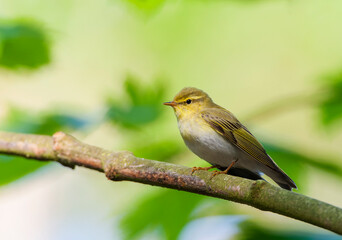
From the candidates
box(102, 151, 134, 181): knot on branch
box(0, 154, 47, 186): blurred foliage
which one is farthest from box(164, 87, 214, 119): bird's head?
box(0, 154, 47, 186): blurred foliage

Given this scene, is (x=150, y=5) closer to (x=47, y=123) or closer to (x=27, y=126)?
(x=47, y=123)

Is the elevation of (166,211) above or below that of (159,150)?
below

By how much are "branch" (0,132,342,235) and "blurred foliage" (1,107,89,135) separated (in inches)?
3.2

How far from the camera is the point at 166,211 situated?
9.01 feet

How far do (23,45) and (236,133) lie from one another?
163 centimetres

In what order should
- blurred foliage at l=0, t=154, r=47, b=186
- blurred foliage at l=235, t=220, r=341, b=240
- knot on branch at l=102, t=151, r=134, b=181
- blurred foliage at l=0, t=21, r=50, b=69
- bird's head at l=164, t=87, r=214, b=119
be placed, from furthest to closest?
1. bird's head at l=164, t=87, r=214, b=119
2. blurred foliage at l=0, t=21, r=50, b=69
3. blurred foliage at l=0, t=154, r=47, b=186
4. knot on branch at l=102, t=151, r=134, b=181
5. blurred foliage at l=235, t=220, r=341, b=240

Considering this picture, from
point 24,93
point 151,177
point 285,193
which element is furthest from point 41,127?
point 24,93

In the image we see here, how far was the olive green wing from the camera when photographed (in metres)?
3.03

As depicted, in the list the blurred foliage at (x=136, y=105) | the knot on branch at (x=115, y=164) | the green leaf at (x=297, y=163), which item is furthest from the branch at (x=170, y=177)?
the green leaf at (x=297, y=163)

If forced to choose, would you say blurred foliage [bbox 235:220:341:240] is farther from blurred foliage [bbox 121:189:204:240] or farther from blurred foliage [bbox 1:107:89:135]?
blurred foliage [bbox 1:107:89:135]

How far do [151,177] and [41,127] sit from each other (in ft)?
3.17

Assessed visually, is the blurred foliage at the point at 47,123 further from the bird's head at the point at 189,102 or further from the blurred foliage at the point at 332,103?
the blurred foliage at the point at 332,103

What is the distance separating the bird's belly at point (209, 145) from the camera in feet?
10.2

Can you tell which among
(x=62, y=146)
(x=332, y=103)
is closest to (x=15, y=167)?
(x=62, y=146)
